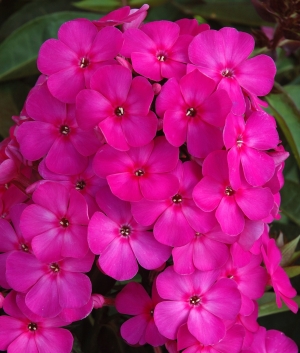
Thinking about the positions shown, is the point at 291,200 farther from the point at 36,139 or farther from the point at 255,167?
the point at 36,139

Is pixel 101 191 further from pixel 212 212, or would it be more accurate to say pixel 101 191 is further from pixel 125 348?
pixel 125 348

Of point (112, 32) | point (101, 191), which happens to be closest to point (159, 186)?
point (101, 191)

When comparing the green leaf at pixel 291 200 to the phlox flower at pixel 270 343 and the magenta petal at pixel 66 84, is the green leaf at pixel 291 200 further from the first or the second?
the magenta petal at pixel 66 84

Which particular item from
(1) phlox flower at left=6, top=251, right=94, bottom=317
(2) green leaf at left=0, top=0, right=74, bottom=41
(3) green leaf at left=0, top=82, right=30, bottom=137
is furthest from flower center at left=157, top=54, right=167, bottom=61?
(2) green leaf at left=0, top=0, right=74, bottom=41

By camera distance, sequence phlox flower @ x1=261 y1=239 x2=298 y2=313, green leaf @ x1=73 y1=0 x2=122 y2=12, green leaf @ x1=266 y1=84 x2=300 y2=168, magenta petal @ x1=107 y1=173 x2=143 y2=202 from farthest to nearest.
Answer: green leaf @ x1=73 y1=0 x2=122 y2=12 < green leaf @ x1=266 y1=84 x2=300 y2=168 < phlox flower @ x1=261 y1=239 x2=298 y2=313 < magenta petal @ x1=107 y1=173 x2=143 y2=202

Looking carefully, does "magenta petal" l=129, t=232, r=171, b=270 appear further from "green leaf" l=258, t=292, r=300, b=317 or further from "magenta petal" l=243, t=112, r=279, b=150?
"green leaf" l=258, t=292, r=300, b=317
